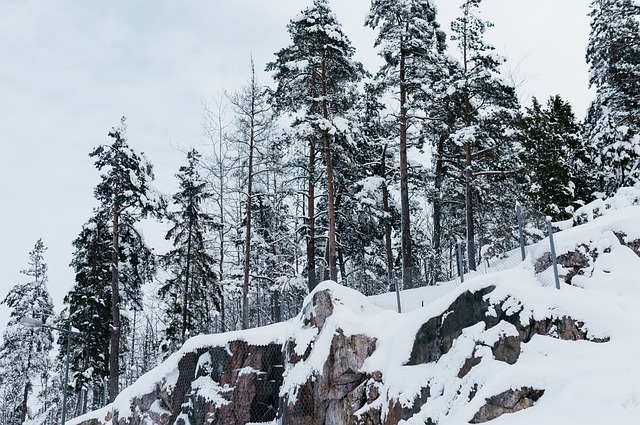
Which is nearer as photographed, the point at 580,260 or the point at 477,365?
the point at 477,365

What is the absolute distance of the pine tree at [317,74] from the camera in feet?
73.3

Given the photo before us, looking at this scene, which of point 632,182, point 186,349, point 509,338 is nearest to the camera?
point 509,338

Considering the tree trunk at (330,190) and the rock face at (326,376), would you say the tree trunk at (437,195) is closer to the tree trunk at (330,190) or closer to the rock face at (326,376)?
the tree trunk at (330,190)

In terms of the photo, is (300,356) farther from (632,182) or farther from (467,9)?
(467,9)

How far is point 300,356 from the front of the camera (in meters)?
14.2

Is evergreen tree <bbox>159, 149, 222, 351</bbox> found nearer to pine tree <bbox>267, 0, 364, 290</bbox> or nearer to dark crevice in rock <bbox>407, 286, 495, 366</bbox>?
pine tree <bbox>267, 0, 364, 290</bbox>

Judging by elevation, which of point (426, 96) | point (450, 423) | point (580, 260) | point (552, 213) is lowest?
point (450, 423)

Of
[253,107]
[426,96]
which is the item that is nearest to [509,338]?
[426,96]

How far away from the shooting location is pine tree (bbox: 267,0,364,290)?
73.3ft

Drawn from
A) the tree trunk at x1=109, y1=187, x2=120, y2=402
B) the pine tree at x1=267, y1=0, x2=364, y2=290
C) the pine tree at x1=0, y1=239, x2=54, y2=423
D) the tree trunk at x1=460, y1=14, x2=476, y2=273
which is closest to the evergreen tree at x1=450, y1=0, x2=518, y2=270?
the tree trunk at x1=460, y1=14, x2=476, y2=273

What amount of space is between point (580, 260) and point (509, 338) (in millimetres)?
2641

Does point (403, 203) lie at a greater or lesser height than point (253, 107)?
lesser

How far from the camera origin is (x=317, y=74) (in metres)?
23.0

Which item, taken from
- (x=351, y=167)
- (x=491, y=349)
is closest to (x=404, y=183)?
(x=351, y=167)
